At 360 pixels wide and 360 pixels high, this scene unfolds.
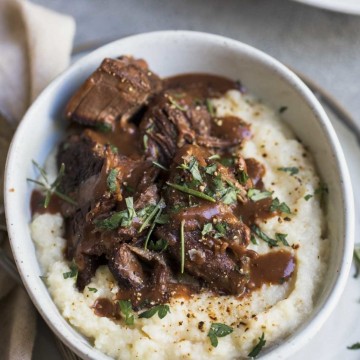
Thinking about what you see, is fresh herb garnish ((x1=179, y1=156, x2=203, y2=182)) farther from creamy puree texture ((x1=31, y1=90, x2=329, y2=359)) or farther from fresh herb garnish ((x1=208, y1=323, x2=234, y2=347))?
fresh herb garnish ((x1=208, y1=323, x2=234, y2=347))

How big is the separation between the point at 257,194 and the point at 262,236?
347mm

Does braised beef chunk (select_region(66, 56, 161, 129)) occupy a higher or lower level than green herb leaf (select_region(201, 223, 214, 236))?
higher

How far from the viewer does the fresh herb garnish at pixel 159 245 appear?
4659 mm

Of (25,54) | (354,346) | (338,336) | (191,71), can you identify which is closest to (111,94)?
(191,71)

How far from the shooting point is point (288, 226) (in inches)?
190

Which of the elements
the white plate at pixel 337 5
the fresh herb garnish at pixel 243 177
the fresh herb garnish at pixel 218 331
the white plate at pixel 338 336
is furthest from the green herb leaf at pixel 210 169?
the white plate at pixel 337 5

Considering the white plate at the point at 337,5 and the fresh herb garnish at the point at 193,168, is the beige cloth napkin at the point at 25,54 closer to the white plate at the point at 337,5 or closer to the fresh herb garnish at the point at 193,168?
the fresh herb garnish at the point at 193,168

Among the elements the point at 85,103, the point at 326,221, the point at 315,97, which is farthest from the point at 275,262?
the point at 85,103

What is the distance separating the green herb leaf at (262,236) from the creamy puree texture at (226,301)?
0.12 feet

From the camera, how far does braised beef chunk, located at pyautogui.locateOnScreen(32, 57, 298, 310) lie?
4625 millimetres

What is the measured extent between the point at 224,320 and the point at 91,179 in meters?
1.55

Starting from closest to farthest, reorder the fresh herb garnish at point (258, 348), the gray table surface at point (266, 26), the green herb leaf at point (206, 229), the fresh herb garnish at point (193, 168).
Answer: the fresh herb garnish at point (258, 348)
the green herb leaf at point (206, 229)
the fresh herb garnish at point (193, 168)
the gray table surface at point (266, 26)

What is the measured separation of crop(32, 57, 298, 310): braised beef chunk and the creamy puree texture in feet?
0.34

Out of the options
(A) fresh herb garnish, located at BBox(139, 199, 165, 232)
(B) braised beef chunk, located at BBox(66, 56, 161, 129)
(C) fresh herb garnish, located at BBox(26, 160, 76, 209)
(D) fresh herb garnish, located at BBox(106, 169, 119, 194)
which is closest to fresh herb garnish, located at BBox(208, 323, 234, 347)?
(A) fresh herb garnish, located at BBox(139, 199, 165, 232)
